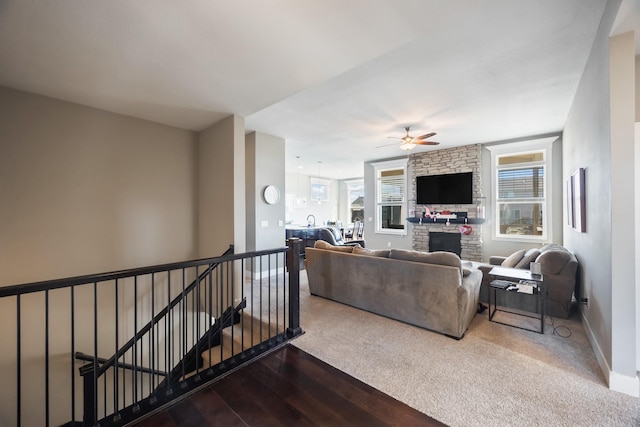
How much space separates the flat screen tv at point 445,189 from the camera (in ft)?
20.8

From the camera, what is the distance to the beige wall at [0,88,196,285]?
112 inches

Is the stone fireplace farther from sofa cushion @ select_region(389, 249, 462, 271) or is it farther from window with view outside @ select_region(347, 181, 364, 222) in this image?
window with view outside @ select_region(347, 181, 364, 222)

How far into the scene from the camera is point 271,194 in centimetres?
539

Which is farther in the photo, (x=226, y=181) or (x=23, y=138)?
(x=226, y=181)

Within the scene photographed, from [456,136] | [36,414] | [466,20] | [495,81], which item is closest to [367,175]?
[456,136]

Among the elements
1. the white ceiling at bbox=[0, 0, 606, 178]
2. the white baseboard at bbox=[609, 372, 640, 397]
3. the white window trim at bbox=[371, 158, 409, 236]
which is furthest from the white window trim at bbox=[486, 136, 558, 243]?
the white baseboard at bbox=[609, 372, 640, 397]

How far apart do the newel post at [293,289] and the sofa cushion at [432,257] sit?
4.08ft

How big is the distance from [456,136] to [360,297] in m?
4.13

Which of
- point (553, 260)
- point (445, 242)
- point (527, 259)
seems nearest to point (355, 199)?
point (445, 242)

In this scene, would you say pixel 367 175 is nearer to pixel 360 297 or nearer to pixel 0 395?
pixel 360 297

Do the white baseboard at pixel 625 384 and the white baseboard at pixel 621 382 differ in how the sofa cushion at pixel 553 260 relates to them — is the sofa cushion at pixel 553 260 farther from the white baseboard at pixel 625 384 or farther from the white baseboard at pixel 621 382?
the white baseboard at pixel 625 384

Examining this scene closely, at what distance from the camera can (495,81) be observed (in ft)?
10.6

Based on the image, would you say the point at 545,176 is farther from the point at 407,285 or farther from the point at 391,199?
the point at 407,285

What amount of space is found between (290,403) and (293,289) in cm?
117
